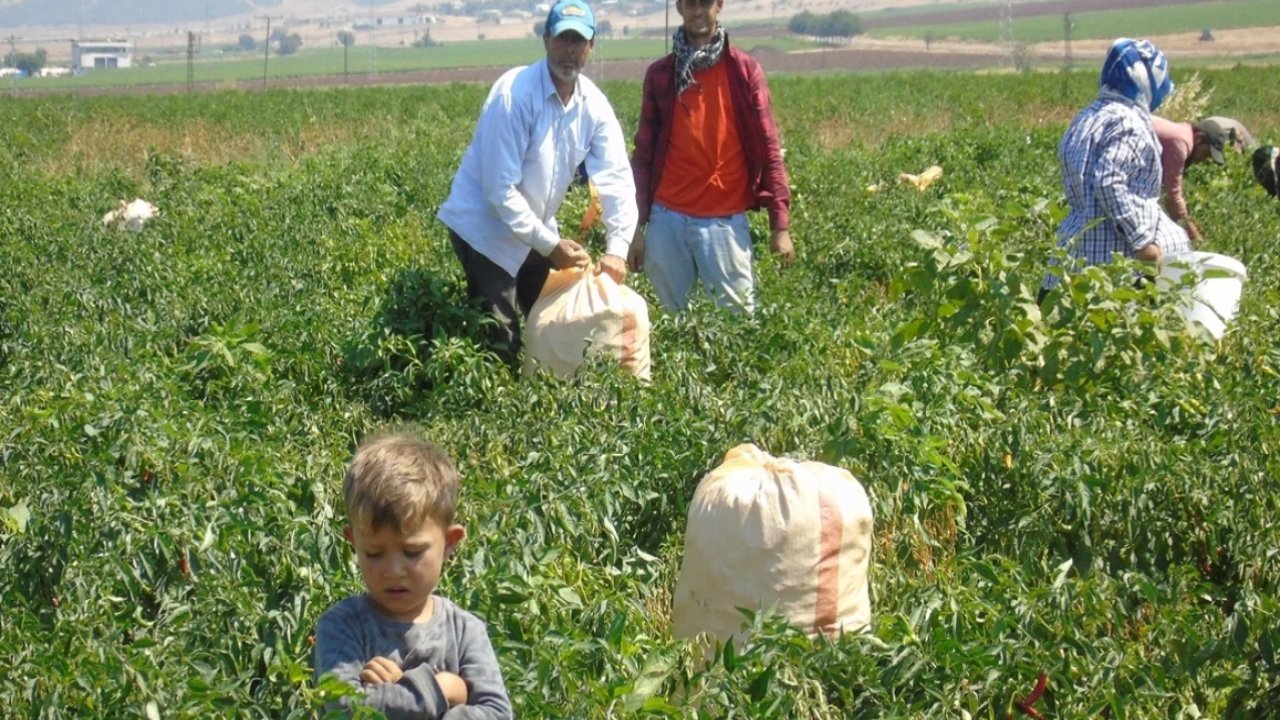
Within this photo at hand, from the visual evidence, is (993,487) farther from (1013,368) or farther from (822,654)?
(822,654)

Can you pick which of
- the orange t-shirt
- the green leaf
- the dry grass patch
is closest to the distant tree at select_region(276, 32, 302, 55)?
the dry grass patch

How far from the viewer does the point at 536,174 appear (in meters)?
5.95

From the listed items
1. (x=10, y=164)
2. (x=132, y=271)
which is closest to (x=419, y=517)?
(x=132, y=271)

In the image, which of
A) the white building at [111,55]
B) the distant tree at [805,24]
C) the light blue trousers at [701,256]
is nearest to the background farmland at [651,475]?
the light blue trousers at [701,256]

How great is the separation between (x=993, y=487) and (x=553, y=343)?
6.13 ft

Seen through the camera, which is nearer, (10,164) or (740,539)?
(740,539)

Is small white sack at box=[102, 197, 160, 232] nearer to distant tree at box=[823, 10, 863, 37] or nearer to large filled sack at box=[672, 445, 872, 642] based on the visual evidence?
large filled sack at box=[672, 445, 872, 642]

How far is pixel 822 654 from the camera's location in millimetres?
3307

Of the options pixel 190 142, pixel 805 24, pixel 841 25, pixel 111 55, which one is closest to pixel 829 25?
pixel 841 25

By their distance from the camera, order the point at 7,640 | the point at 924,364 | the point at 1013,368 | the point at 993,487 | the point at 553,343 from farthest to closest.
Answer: the point at 553,343, the point at 1013,368, the point at 924,364, the point at 993,487, the point at 7,640

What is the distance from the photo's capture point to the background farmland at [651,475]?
10.7 ft

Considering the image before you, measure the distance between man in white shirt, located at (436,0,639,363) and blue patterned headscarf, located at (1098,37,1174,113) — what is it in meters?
1.84

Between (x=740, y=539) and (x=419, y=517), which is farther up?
(x=419, y=517)

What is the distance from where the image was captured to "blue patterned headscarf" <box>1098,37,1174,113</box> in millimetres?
6070
